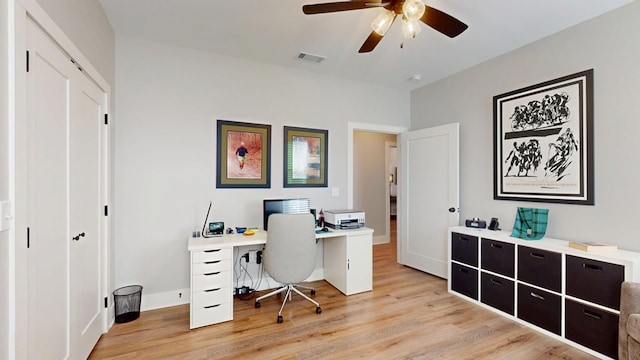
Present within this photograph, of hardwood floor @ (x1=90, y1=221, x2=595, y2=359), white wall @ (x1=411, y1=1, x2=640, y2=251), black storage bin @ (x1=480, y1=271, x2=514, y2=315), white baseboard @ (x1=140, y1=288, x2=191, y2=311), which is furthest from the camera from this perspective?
white baseboard @ (x1=140, y1=288, x2=191, y2=311)

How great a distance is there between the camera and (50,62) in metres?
1.54

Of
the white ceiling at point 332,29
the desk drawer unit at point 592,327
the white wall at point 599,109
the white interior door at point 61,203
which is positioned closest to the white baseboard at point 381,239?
the white wall at point 599,109

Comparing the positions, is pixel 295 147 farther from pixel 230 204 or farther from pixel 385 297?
pixel 385 297

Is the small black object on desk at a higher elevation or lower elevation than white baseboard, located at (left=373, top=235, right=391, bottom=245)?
higher

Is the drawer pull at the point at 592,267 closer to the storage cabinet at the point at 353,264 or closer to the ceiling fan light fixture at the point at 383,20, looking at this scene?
the storage cabinet at the point at 353,264

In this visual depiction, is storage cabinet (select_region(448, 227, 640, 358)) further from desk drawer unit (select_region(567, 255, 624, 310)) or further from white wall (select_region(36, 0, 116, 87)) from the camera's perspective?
white wall (select_region(36, 0, 116, 87))

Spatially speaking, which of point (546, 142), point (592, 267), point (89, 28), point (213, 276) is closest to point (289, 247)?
point (213, 276)

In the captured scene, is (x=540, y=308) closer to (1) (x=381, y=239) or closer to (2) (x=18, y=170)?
(1) (x=381, y=239)

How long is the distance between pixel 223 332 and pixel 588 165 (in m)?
3.54

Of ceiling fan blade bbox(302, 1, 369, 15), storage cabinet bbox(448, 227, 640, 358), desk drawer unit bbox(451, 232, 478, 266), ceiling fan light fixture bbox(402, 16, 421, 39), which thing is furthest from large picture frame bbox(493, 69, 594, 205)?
ceiling fan blade bbox(302, 1, 369, 15)

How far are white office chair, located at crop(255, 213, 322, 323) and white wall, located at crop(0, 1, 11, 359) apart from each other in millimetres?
1657

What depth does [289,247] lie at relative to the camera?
104 inches

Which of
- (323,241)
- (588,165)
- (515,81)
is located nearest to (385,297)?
(323,241)

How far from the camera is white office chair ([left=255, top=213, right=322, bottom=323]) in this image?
8.59 feet
